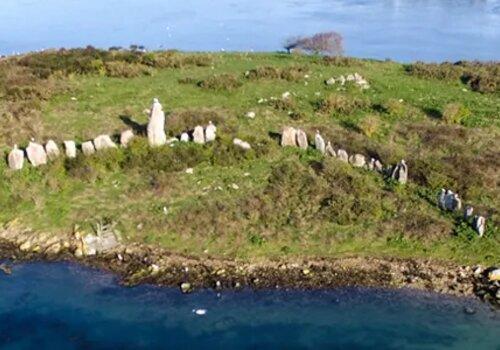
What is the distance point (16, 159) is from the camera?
97.6ft

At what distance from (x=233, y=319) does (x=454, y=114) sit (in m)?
20.1

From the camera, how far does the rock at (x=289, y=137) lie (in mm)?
31359

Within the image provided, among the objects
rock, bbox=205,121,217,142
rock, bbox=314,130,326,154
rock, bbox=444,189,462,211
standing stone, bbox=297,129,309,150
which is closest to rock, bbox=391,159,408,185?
rock, bbox=444,189,462,211

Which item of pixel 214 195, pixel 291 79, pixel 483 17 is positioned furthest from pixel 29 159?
pixel 483 17

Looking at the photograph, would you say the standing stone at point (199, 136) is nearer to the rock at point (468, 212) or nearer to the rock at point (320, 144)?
the rock at point (320, 144)

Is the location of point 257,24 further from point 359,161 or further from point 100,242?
point 100,242

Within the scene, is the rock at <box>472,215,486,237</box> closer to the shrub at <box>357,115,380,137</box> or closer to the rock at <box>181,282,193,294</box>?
the shrub at <box>357,115,380,137</box>

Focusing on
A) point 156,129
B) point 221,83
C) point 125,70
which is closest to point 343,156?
point 156,129

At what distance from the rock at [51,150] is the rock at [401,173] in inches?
633

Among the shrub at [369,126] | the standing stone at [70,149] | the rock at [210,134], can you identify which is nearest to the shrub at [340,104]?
the shrub at [369,126]

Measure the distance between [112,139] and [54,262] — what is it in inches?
369

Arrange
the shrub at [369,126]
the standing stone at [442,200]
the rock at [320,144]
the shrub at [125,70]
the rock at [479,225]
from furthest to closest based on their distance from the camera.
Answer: the shrub at [125,70], the shrub at [369,126], the rock at [320,144], the standing stone at [442,200], the rock at [479,225]

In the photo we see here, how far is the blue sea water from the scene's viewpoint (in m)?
20.5

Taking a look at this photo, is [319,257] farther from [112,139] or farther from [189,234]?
[112,139]
